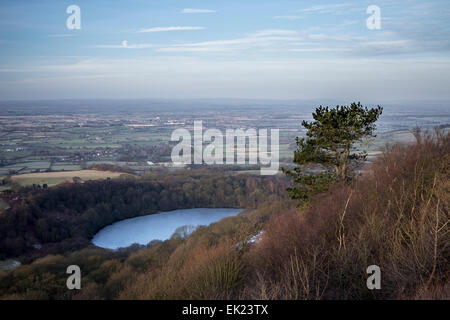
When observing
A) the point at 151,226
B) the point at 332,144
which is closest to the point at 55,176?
the point at 151,226

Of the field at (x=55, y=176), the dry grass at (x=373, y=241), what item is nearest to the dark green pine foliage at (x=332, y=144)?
Result: the dry grass at (x=373, y=241)

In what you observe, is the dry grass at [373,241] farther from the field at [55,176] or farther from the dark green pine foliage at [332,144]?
the field at [55,176]

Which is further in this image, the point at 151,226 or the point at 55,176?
the point at 55,176

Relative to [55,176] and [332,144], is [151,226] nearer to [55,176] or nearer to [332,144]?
[55,176]

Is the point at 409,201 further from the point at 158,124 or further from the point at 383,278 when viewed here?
the point at 158,124

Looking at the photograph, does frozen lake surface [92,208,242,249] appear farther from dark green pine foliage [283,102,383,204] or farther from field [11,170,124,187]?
dark green pine foliage [283,102,383,204]
